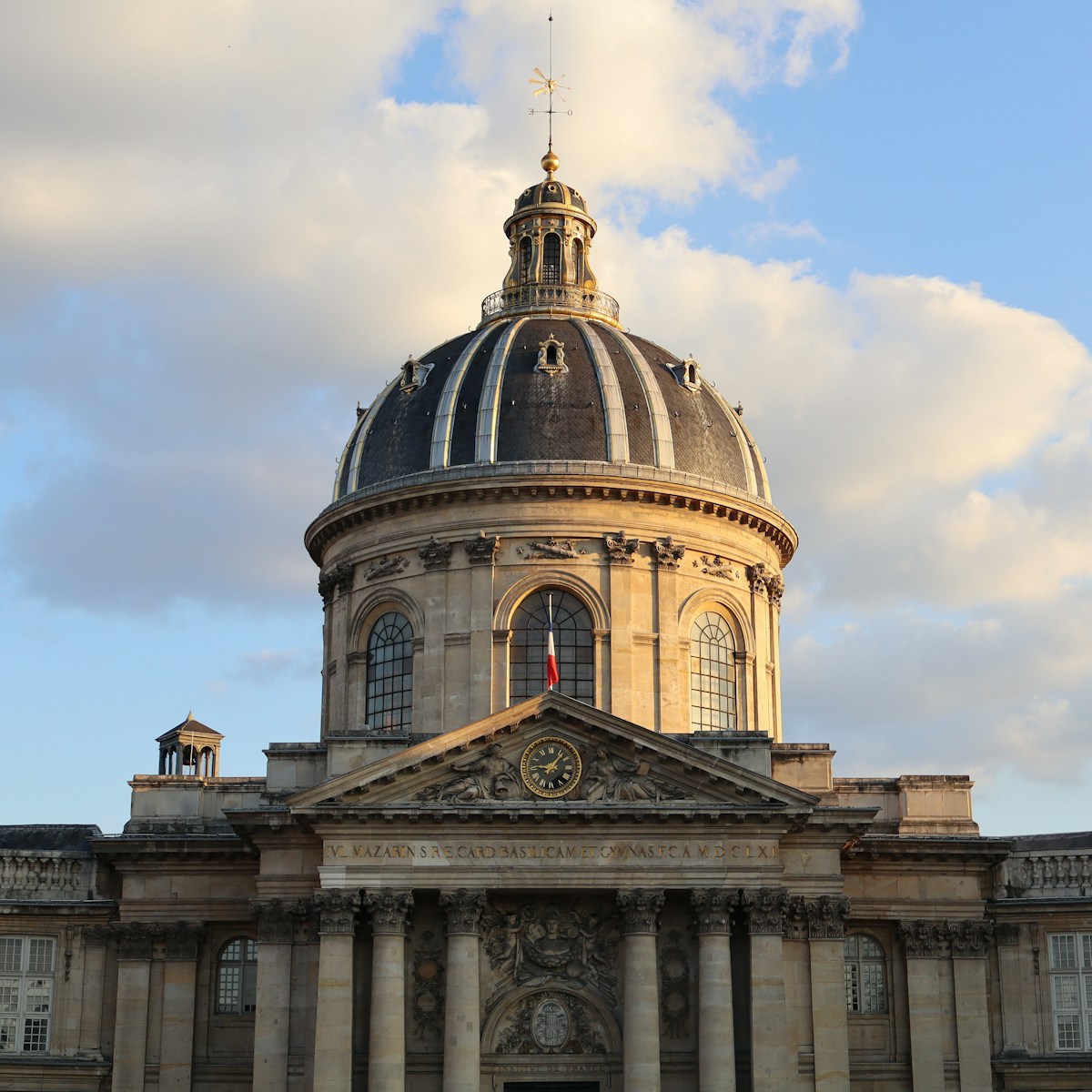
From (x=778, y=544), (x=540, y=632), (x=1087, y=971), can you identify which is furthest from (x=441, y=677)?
(x=1087, y=971)

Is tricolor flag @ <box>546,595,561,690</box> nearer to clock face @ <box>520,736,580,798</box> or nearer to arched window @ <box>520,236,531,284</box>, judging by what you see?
clock face @ <box>520,736,580,798</box>

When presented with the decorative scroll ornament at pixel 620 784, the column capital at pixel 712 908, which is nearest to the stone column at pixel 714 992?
the column capital at pixel 712 908

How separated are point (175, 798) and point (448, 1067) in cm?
1190

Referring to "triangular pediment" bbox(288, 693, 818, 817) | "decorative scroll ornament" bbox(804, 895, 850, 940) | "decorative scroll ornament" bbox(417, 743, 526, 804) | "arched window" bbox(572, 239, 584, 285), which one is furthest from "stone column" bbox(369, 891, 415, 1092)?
"arched window" bbox(572, 239, 584, 285)

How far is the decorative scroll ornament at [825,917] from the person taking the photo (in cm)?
5075

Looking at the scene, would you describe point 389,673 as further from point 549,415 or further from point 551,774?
point 551,774

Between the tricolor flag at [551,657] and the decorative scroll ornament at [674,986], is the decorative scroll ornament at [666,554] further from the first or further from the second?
the decorative scroll ornament at [674,986]

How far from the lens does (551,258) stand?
2638 inches

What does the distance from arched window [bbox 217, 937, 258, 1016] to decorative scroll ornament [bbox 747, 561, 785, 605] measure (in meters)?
18.1

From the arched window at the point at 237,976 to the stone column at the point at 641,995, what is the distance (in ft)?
35.5

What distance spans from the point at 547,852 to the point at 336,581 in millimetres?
15419

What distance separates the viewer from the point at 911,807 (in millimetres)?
54875

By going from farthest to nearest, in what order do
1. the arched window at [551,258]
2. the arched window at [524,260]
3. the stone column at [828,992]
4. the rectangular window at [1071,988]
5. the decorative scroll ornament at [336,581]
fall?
the arched window at [524,260] → the arched window at [551,258] → the decorative scroll ornament at [336,581] → the rectangular window at [1071,988] → the stone column at [828,992]

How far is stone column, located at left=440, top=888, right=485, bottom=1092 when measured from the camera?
47.9 meters
